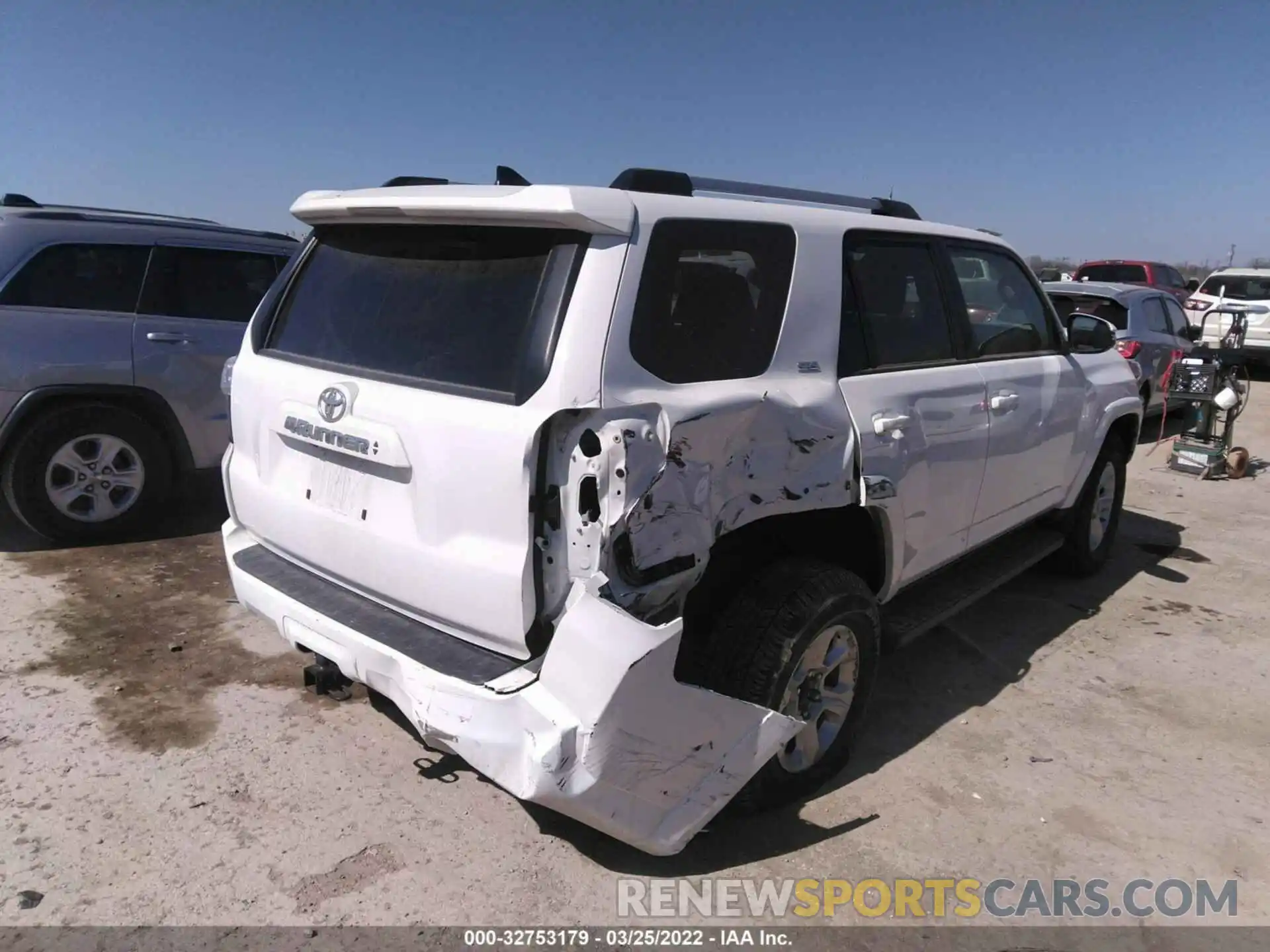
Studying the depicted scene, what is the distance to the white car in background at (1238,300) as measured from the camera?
1498cm

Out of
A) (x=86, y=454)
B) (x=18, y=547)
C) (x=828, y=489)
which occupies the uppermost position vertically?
(x=828, y=489)

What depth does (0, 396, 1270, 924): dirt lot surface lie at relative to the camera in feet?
8.89

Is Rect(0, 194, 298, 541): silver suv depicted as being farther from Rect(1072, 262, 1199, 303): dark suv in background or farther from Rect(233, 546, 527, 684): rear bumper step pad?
Rect(1072, 262, 1199, 303): dark suv in background

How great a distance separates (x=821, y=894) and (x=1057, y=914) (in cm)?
71

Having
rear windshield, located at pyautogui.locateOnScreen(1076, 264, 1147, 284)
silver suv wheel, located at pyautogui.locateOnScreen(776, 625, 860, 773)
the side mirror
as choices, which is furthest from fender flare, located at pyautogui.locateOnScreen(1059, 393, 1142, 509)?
rear windshield, located at pyautogui.locateOnScreen(1076, 264, 1147, 284)

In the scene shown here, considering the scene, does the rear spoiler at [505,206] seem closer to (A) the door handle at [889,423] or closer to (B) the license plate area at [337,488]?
(B) the license plate area at [337,488]

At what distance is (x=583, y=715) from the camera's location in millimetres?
2270

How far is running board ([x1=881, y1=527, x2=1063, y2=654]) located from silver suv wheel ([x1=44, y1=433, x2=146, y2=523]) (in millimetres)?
4482

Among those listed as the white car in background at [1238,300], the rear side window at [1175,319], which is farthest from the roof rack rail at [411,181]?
the white car in background at [1238,300]

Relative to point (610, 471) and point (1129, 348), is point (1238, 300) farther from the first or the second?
point (610, 471)

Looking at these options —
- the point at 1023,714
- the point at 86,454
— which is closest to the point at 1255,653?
the point at 1023,714

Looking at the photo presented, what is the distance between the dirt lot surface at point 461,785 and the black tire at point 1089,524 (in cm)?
60

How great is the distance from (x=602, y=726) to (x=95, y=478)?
14.7ft

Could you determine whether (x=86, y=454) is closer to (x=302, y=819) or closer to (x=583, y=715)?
(x=302, y=819)
